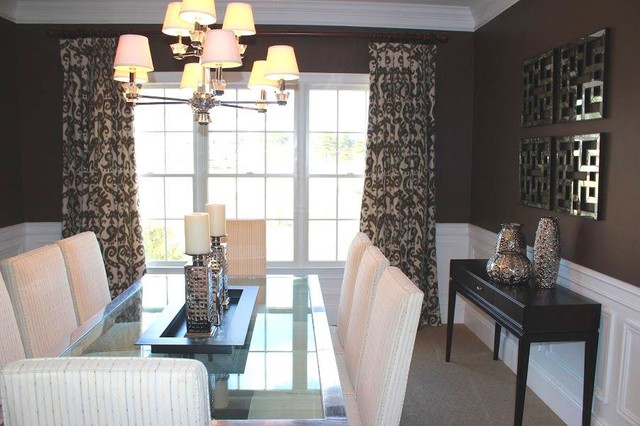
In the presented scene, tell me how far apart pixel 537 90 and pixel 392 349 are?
2533 millimetres

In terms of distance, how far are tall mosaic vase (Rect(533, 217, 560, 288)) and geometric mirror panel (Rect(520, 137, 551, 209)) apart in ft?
1.15

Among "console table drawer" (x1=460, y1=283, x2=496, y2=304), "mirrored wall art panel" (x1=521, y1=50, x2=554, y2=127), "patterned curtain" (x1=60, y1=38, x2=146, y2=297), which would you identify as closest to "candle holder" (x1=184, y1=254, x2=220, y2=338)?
"console table drawer" (x1=460, y1=283, x2=496, y2=304)

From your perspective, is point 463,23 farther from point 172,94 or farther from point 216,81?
point 216,81

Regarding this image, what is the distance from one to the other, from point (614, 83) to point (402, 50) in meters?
2.25

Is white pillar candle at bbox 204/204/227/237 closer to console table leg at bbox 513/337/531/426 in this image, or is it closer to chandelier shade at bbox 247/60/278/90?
chandelier shade at bbox 247/60/278/90

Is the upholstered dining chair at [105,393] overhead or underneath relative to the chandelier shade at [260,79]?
underneath

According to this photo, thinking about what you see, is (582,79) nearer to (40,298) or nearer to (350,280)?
(350,280)

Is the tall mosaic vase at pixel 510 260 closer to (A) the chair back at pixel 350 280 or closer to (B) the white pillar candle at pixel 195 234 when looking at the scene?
(A) the chair back at pixel 350 280

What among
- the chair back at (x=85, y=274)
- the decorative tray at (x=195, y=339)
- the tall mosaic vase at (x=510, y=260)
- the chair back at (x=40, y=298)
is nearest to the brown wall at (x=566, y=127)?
the tall mosaic vase at (x=510, y=260)

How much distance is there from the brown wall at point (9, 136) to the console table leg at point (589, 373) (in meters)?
4.52

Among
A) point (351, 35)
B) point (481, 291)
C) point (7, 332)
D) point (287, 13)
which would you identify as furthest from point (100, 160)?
point (481, 291)

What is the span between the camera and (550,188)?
10.8 feet

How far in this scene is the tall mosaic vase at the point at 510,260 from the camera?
313 cm

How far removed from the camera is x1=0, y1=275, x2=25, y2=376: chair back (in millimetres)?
2084
